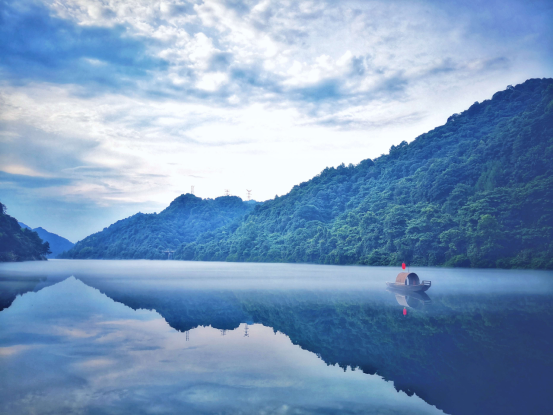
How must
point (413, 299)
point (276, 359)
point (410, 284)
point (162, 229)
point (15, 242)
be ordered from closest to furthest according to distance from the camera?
point (276, 359), point (413, 299), point (410, 284), point (15, 242), point (162, 229)

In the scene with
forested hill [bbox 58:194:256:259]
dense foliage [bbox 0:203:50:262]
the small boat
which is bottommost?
the small boat

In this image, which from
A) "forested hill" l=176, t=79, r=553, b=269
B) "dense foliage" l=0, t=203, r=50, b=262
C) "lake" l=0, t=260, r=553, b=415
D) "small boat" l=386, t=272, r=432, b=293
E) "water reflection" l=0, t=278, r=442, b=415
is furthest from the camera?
"dense foliage" l=0, t=203, r=50, b=262

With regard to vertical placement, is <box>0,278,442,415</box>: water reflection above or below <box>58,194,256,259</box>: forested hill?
below

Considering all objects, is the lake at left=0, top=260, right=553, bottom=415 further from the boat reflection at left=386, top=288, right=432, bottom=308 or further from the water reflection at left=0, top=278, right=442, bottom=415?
the boat reflection at left=386, top=288, right=432, bottom=308

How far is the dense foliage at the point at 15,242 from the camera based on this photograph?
75125 millimetres

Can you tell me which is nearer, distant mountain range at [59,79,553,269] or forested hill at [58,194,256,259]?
distant mountain range at [59,79,553,269]

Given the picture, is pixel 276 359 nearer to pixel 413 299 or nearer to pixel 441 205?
pixel 413 299

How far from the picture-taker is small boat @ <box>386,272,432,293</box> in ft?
86.5

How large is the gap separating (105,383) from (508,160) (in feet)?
257

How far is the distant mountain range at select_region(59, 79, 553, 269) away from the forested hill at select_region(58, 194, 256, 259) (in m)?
1.97

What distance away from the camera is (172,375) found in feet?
31.1

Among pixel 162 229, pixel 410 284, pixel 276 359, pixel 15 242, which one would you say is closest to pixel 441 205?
pixel 410 284

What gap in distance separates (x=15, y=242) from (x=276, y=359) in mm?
86062

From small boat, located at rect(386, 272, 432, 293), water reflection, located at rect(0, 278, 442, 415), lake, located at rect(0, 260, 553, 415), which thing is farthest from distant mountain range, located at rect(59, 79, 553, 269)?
water reflection, located at rect(0, 278, 442, 415)
